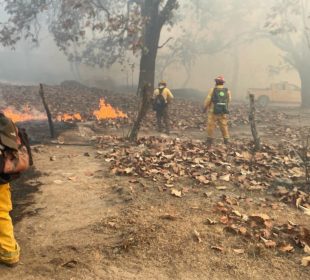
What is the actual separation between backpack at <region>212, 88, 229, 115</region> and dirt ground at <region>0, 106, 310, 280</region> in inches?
176

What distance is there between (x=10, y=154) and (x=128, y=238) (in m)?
1.70

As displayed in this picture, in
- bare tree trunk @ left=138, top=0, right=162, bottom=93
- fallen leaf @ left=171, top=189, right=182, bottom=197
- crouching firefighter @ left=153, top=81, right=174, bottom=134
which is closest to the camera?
fallen leaf @ left=171, top=189, right=182, bottom=197

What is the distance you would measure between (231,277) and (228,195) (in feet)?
7.59

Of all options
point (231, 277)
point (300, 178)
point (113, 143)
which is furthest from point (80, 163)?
point (231, 277)

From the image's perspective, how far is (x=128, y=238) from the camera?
16.2 ft

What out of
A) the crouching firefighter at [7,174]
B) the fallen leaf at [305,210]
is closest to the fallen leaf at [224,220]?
the fallen leaf at [305,210]

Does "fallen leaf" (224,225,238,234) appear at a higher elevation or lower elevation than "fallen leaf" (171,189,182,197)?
lower

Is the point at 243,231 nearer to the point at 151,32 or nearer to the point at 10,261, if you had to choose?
the point at 10,261

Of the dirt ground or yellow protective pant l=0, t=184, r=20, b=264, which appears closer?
yellow protective pant l=0, t=184, r=20, b=264

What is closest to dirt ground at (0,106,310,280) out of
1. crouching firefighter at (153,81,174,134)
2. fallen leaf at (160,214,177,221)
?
fallen leaf at (160,214,177,221)

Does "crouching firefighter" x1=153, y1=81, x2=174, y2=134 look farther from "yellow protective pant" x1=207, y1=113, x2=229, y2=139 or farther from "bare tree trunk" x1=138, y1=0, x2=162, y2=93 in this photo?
"bare tree trunk" x1=138, y1=0, x2=162, y2=93

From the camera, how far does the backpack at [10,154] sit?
4238mm

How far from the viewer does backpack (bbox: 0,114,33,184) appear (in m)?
4.24

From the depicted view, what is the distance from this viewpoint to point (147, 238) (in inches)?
195
